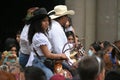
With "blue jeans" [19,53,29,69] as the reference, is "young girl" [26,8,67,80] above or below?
above

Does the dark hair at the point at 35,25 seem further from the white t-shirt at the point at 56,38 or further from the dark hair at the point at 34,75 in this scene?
the dark hair at the point at 34,75

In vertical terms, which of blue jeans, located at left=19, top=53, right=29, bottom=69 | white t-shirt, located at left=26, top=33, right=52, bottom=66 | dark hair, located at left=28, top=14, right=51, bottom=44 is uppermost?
dark hair, located at left=28, top=14, right=51, bottom=44

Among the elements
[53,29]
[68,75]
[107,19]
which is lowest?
[107,19]

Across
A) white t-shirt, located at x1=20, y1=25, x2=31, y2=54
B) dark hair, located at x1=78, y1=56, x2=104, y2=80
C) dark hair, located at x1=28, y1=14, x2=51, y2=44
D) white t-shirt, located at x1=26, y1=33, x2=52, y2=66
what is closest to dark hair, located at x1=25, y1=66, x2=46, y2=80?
dark hair, located at x1=78, y1=56, x2=104, y2=80

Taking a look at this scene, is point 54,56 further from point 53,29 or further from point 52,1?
point 52,1

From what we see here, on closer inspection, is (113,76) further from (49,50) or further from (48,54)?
(49,50)

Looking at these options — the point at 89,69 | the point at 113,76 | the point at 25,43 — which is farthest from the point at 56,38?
the point at 89,69

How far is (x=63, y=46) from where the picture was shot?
7195 millimetres

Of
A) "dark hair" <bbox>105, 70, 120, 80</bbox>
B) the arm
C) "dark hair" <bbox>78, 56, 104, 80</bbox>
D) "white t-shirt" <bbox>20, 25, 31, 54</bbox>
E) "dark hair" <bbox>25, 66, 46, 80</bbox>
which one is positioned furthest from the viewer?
"white t-shirt" <bbox>20, 25, 31, 54</bbox>

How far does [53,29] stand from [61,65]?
22.0 inches

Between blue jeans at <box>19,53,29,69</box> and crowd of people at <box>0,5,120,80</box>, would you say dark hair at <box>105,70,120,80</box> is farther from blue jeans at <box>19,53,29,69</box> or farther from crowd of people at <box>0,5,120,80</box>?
blue jeans at <box>19,53,29,69</box>

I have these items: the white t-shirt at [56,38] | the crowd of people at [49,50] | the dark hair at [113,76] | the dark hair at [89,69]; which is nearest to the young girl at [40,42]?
the crowd of people at [49,50]

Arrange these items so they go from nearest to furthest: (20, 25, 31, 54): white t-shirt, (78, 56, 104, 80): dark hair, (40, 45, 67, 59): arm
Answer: (78, 56, 104, 80): dark hair < (40, 45, 67, 59): arm < (20, 25, 31, 54): white t-shirt

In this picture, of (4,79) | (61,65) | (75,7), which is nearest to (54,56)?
(61,65)
